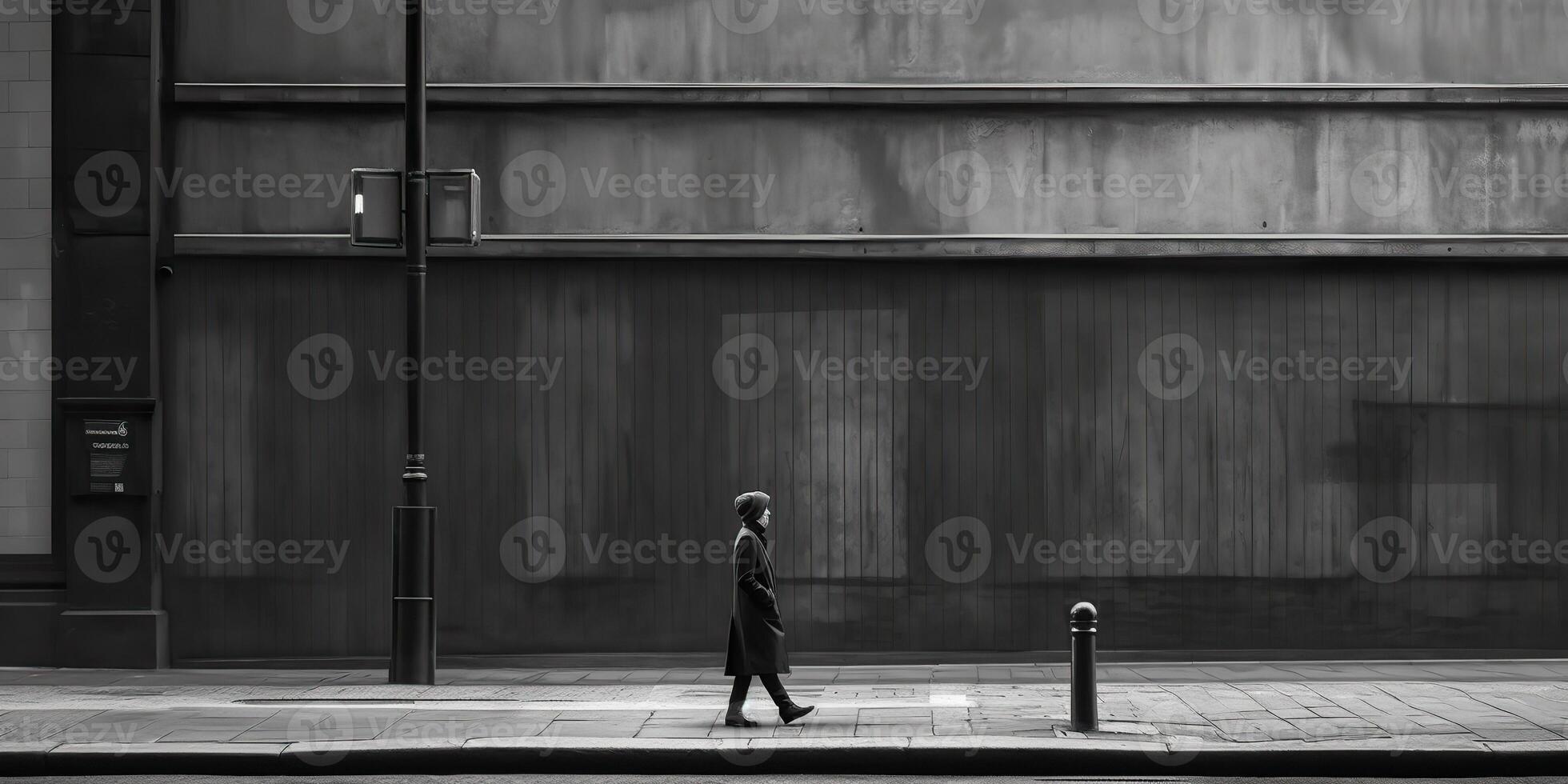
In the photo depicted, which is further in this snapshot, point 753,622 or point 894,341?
point 894,341

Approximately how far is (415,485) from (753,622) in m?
3.44

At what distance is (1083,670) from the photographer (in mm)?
9195

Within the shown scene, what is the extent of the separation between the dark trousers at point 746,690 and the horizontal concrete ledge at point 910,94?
5878 millimetres

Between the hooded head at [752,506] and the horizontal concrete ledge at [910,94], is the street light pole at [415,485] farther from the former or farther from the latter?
the hooded head at [752,506]

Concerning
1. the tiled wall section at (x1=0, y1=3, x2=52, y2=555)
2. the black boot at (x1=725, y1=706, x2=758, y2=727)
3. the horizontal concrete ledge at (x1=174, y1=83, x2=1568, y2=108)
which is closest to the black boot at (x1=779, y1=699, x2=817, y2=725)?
the black boot at (x1=725, y1=706, x2=758, y2=727)

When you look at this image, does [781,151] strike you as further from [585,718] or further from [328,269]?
[585,718]

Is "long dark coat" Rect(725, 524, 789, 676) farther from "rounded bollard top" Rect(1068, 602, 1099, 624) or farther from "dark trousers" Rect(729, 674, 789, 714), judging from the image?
"rounded bollard top" Rect(1068, 602, 1099, 624)

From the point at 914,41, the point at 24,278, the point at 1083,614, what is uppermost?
the point at 914,41

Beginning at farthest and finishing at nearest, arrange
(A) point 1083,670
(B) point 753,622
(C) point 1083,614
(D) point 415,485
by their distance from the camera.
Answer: (D) point 415,485 → (B) point 753,622 → (C) point 1083,614 → (A) point 1083,670

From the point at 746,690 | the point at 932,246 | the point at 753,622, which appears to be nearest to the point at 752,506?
the point at 753,622

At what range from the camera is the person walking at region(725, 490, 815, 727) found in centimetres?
959

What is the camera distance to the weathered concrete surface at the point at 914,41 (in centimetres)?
1353

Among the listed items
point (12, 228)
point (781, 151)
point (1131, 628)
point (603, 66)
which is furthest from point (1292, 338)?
point (12, 228)

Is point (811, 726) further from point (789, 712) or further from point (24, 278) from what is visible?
point (24, 278)
